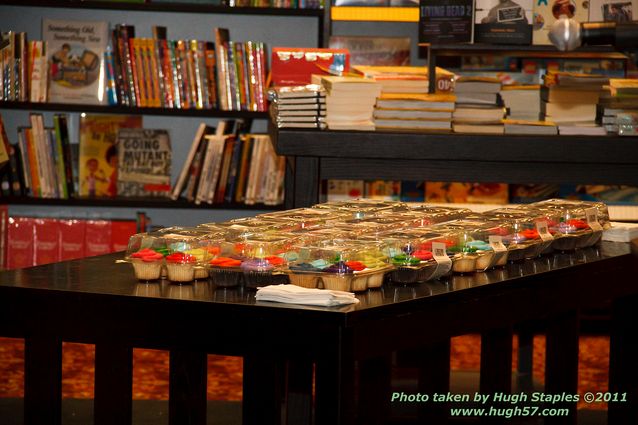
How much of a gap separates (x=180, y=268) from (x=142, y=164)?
9.78 ft

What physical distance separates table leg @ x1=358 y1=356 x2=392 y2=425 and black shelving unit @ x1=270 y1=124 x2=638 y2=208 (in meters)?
0.81

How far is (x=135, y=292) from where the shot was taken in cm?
174

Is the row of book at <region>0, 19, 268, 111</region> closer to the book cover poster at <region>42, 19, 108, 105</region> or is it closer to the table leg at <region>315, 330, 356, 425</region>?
the book cover poster at <region>42, 19, 108, 105</region>

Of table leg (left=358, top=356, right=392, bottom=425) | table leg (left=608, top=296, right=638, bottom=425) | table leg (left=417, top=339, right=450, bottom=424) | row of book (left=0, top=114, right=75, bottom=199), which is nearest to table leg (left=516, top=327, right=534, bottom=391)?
table leg (left=417, top=339, right=450, bottom=424)

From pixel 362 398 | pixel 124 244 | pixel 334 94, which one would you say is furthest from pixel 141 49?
pixel 362 398

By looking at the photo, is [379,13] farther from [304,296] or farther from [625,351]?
[304,296]

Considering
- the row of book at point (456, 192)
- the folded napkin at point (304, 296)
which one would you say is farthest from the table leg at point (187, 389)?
the row of book at point (456, 192)

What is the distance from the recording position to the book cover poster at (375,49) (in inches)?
187

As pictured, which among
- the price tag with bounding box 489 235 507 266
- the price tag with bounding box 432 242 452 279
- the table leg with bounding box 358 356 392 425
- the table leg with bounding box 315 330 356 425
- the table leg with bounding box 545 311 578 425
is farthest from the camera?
the table leg with bounding box 545 311 578 425

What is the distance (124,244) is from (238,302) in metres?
3.05

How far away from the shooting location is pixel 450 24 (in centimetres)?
316

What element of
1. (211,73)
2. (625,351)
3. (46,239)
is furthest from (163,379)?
(625,351)

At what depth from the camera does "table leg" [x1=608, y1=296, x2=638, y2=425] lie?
2438mm

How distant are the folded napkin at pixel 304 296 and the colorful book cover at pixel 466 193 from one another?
2.90 metres
